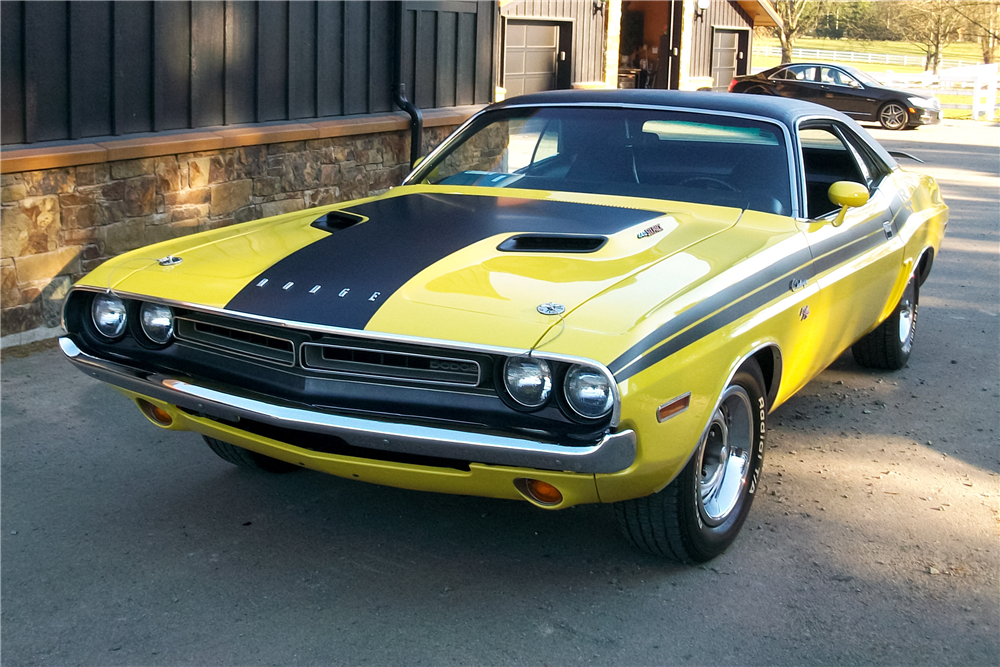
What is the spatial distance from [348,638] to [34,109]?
4519 millimetres

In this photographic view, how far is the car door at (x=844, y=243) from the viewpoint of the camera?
4164 millimetres

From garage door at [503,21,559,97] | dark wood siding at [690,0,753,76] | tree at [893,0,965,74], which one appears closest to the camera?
garage door at [503,21,559,97]

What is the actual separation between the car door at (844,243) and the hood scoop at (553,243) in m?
0.91

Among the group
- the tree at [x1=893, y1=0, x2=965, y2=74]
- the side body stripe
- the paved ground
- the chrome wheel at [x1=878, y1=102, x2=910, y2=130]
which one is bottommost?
the paved ground

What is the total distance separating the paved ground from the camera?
119 inches

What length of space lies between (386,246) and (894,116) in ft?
69.5

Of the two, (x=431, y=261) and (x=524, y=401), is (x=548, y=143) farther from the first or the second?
(x=524, y=401)

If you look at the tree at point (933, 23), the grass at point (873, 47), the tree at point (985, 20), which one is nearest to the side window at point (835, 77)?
the tree at point (985, 20)

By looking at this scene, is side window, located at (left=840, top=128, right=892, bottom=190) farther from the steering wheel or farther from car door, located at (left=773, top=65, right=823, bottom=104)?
car door, located at (left=773, top=65, right=823, bottom=104)

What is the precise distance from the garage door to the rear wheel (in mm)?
14483

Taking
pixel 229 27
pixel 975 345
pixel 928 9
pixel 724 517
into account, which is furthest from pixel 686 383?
pixel 928 9

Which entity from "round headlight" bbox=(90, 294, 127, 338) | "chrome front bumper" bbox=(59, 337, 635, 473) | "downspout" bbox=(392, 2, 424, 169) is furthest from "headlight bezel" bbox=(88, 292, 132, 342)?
"downspout" bbox=(392, 2, 424, 169)

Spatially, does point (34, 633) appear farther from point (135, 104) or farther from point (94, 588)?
point (135, 104)

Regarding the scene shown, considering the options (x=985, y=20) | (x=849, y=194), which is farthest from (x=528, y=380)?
(x=985, y=20)
